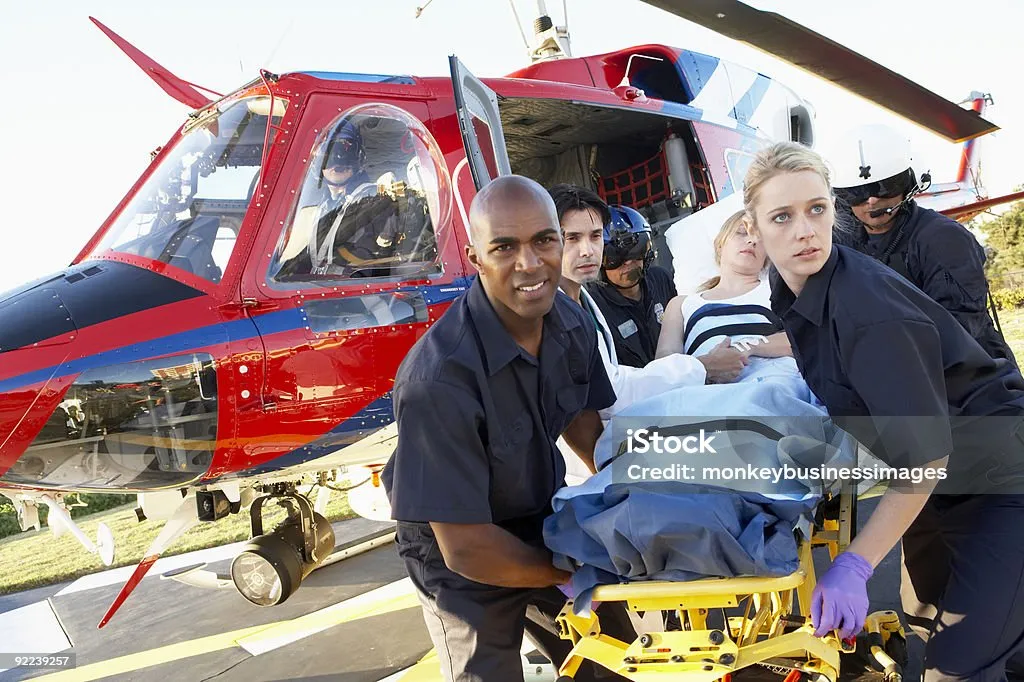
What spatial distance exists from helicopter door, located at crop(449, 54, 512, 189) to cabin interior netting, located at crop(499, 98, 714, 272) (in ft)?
3.65

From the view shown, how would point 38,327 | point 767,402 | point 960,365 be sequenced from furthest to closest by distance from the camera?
point 38,327 < point 767,402 < point 960,365

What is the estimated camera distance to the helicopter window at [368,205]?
10.6 ft

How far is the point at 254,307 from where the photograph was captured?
3023 mm

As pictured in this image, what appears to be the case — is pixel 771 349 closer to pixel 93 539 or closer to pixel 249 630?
pixel 249 630

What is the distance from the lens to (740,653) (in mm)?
1667

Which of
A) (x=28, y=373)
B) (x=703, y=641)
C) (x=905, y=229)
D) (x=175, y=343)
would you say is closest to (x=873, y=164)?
(x=905, y=229)

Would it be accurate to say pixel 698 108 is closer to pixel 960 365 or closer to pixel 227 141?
pixel 227 141

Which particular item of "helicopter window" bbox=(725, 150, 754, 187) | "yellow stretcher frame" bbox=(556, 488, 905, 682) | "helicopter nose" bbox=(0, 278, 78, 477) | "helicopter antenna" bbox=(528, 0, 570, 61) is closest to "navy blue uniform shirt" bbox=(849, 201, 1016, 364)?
"yellow stretcher frame" bbox=(556, 488, 905, 682)

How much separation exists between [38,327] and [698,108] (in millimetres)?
4351

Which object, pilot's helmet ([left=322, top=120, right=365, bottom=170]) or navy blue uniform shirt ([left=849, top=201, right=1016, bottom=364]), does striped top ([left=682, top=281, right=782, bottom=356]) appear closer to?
navy blue uniform shirt ([left=849, top=201, right=1016, bottom=364])

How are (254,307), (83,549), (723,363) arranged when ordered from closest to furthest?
1. (723,363)
2. (254,307)
3. (83,549)

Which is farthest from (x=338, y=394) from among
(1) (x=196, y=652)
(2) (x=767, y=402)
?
(1) (x=196, y=652)

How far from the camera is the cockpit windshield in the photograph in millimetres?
3154

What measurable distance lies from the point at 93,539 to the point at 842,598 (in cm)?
811
